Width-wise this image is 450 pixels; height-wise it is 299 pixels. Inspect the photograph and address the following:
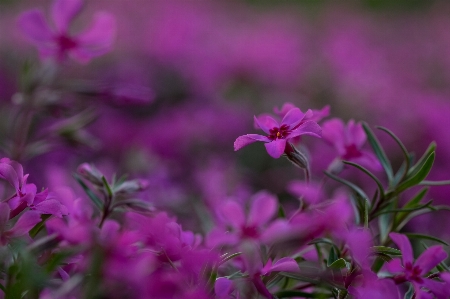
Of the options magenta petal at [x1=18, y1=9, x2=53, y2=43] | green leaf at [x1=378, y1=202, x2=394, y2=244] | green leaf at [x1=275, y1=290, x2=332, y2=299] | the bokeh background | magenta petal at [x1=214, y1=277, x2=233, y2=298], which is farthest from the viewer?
the bokeh background

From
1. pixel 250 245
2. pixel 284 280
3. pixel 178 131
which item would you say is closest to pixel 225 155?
pixel 178 131

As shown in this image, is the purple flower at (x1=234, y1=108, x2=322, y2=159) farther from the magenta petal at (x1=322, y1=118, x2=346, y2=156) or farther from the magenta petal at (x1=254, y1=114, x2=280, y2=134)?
the magenta petal at (x1=322, y1=118, x2=346, y2=156)

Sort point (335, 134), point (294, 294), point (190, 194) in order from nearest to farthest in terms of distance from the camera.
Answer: point (294, 294), point (335, 134), point (190, 194)

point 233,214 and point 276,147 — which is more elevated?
point 276,147

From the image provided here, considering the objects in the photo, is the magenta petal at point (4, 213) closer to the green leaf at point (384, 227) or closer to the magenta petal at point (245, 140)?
the magenta petal at point (245, 140)

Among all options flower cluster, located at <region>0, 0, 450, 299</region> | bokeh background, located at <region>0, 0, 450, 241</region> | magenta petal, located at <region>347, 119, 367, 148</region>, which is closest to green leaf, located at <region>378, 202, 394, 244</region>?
flower cluster, located at <region>0, 0, 450, 299</region>

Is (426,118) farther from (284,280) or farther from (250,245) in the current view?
(250,245)

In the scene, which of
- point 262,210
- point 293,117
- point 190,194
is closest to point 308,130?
point 293,117

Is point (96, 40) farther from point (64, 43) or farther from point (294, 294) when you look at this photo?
point (294, 294)
